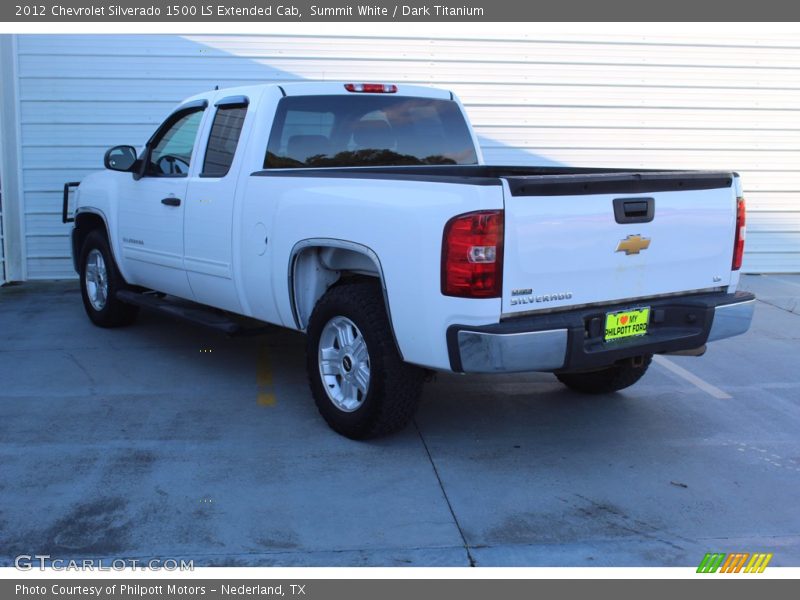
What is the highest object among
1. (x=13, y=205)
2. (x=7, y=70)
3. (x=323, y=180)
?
(x=7, y=70)

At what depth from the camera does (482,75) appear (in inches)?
408

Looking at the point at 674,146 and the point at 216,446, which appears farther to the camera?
the point at 674,146

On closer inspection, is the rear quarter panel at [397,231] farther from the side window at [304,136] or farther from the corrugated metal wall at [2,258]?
the corrugated metal wall at [2,258]

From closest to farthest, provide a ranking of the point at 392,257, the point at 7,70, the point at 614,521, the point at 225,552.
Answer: the point at 225,552
the point at 614,521
the point at 392,257
the point at 7,70

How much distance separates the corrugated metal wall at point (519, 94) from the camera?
1002 cm

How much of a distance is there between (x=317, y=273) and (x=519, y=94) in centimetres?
618

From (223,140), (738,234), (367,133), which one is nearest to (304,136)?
(367,133)

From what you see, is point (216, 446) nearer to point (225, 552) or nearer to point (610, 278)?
point (225, 552)

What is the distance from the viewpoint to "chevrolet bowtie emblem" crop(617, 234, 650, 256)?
4395 mm

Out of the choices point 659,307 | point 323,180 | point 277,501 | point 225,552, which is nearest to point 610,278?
point 659,307

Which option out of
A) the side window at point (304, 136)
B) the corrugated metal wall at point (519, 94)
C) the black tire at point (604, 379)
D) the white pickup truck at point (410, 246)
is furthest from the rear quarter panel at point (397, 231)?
the corrugated metal wall at point (519, 94)

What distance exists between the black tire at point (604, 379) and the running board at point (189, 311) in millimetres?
2240

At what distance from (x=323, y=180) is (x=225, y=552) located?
2.17 m

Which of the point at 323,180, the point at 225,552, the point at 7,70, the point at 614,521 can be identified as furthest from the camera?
the point at 7,70
